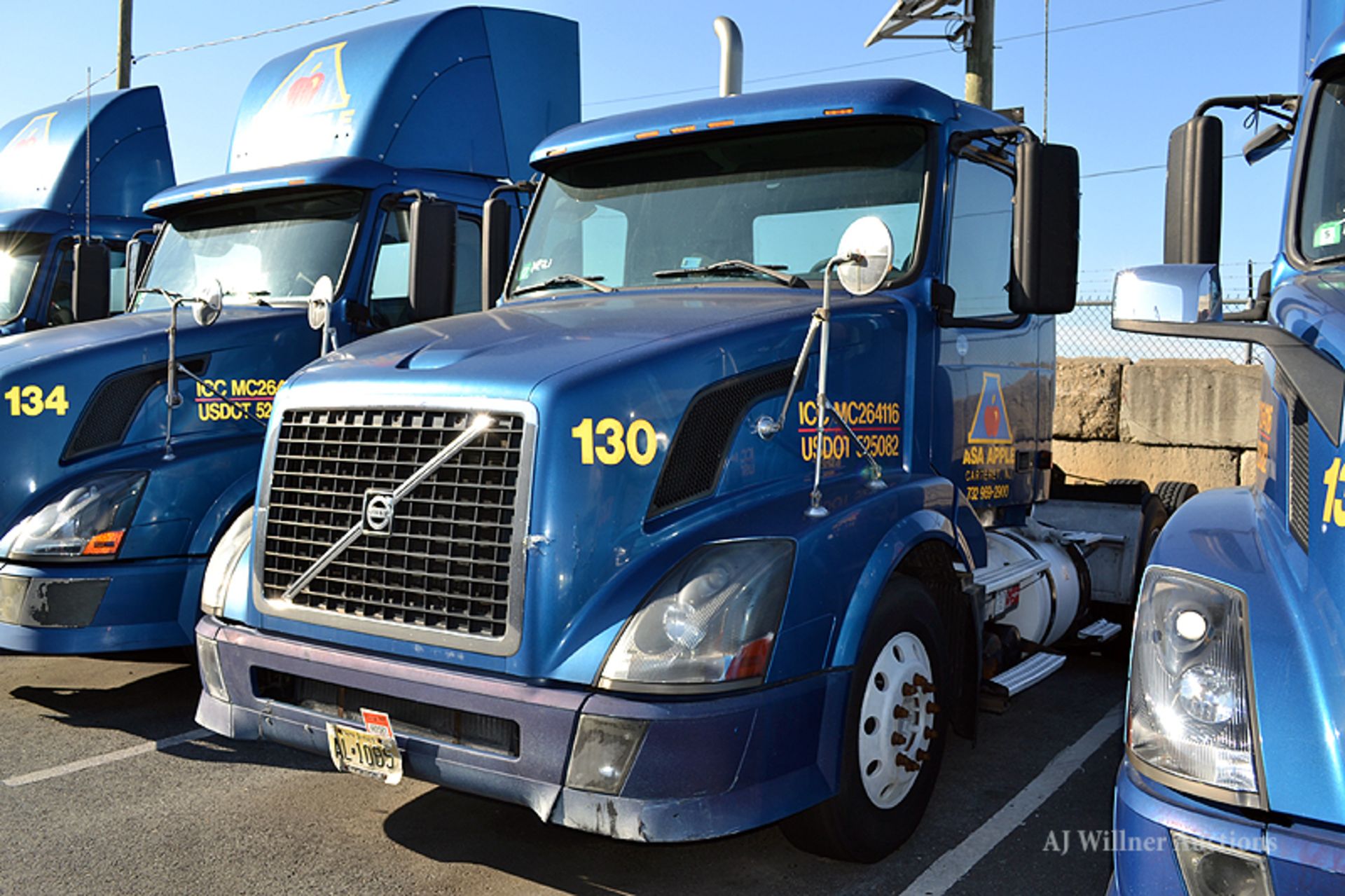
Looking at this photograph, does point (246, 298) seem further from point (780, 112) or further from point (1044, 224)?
point (1044, 224)

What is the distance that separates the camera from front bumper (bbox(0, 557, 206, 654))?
5188mm

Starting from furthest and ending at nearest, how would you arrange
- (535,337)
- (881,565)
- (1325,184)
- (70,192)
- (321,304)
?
(70,192)
(321,304)
(535,337)
(881,565)
(1325,184)

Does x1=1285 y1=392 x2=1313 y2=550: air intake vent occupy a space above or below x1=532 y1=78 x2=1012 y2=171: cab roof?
below

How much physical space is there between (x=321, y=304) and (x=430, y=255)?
2.68ft

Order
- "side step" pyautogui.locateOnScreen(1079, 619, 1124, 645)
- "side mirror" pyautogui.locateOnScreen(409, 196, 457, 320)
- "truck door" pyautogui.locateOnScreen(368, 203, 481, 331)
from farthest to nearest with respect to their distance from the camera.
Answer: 1. "truck door" pyautogui.locateOnScreen(368, 203, 481, 331)
2. "side step" pyautogui.locateOnScreen(1079, 619, 1124, 645)
3. "side mirror" pyautogui.locateOnScreen(409, 196, 457, 320)

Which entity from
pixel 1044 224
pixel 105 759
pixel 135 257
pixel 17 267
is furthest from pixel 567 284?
pixel 17 267

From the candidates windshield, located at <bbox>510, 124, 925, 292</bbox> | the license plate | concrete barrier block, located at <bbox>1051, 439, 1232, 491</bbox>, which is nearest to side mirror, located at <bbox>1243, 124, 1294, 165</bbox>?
windshield, located at <bbox>510, 124, 925, 292</bbox>

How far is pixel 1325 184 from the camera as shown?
3.67 m

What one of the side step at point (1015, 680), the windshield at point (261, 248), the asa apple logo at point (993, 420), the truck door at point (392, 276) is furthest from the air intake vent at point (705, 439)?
the windshield at point (261, 248)

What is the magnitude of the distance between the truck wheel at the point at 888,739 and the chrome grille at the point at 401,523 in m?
1.17

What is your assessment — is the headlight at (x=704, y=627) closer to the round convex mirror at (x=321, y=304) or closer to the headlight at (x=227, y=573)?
the headlight at (x=227, y=573)

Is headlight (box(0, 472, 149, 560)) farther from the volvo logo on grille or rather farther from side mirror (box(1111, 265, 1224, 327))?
side mirror (box(1111, 265, 1224, 327))

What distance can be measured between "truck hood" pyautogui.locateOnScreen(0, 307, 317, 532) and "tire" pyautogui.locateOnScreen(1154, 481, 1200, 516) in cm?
533

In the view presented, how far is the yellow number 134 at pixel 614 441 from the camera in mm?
3383
